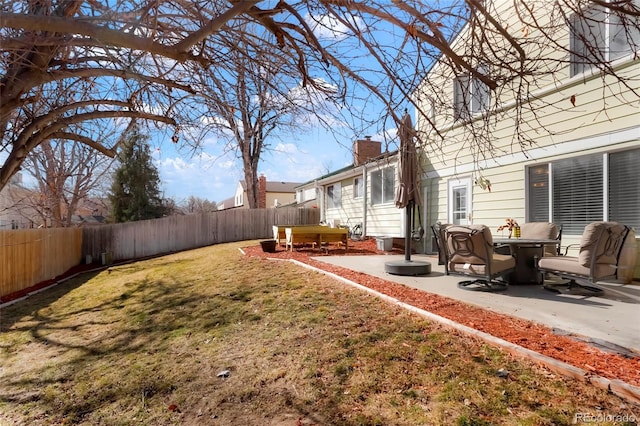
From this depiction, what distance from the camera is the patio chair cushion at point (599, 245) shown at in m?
5.11

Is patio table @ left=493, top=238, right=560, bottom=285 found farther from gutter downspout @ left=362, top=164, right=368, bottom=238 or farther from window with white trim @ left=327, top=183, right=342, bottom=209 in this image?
window with white trim @ left=327, top=183, right=342, bottom=209

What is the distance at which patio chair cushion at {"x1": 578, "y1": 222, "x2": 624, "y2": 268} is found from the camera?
511 centimetres

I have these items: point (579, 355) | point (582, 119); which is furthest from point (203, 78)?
point (582, 119)

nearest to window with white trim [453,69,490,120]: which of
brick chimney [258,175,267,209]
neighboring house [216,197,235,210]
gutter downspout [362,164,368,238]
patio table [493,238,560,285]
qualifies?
patio table [493,238,560,285]

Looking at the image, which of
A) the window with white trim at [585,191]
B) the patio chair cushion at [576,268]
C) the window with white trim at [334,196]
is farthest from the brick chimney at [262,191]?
the patio chair cushion at [576,268]

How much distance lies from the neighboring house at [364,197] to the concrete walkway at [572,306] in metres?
4.68

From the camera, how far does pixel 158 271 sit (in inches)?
461

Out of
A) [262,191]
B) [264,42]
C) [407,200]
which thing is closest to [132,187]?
[262,191]

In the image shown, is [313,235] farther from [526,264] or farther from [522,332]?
[522,332]

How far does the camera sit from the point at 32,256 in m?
12.4

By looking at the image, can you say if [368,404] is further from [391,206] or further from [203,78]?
[391,206]

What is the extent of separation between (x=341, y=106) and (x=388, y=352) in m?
2.78

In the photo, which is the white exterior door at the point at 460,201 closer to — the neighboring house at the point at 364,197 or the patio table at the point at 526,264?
the neighboring house at the point at 364,197

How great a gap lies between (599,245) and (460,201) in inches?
203
